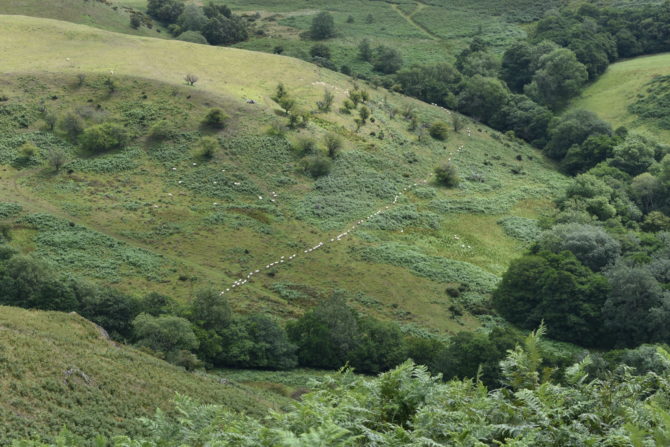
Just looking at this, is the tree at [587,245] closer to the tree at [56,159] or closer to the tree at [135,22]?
the tree at [56,159]

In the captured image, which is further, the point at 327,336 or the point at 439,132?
the point at 439,132

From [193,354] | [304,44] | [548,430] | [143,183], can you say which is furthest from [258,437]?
[304,44]

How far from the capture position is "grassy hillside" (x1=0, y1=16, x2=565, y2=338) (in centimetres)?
6316

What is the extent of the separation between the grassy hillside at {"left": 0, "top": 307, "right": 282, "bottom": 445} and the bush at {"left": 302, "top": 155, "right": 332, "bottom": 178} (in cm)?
4274

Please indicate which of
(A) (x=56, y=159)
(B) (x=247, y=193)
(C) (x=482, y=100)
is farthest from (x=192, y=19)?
(B) (x=247, y=193)

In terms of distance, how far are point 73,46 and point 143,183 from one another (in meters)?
35.4

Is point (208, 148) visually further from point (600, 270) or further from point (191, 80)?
point (600, 270)

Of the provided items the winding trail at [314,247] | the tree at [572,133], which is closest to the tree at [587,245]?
the winding trail at [314,247]

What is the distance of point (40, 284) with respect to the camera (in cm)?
4934

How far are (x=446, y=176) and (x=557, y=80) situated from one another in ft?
160

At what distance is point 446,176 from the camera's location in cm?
8750

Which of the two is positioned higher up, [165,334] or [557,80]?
[557,80]

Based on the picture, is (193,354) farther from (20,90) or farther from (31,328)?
(20,90)

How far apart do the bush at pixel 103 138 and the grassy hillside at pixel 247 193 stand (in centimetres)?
133
